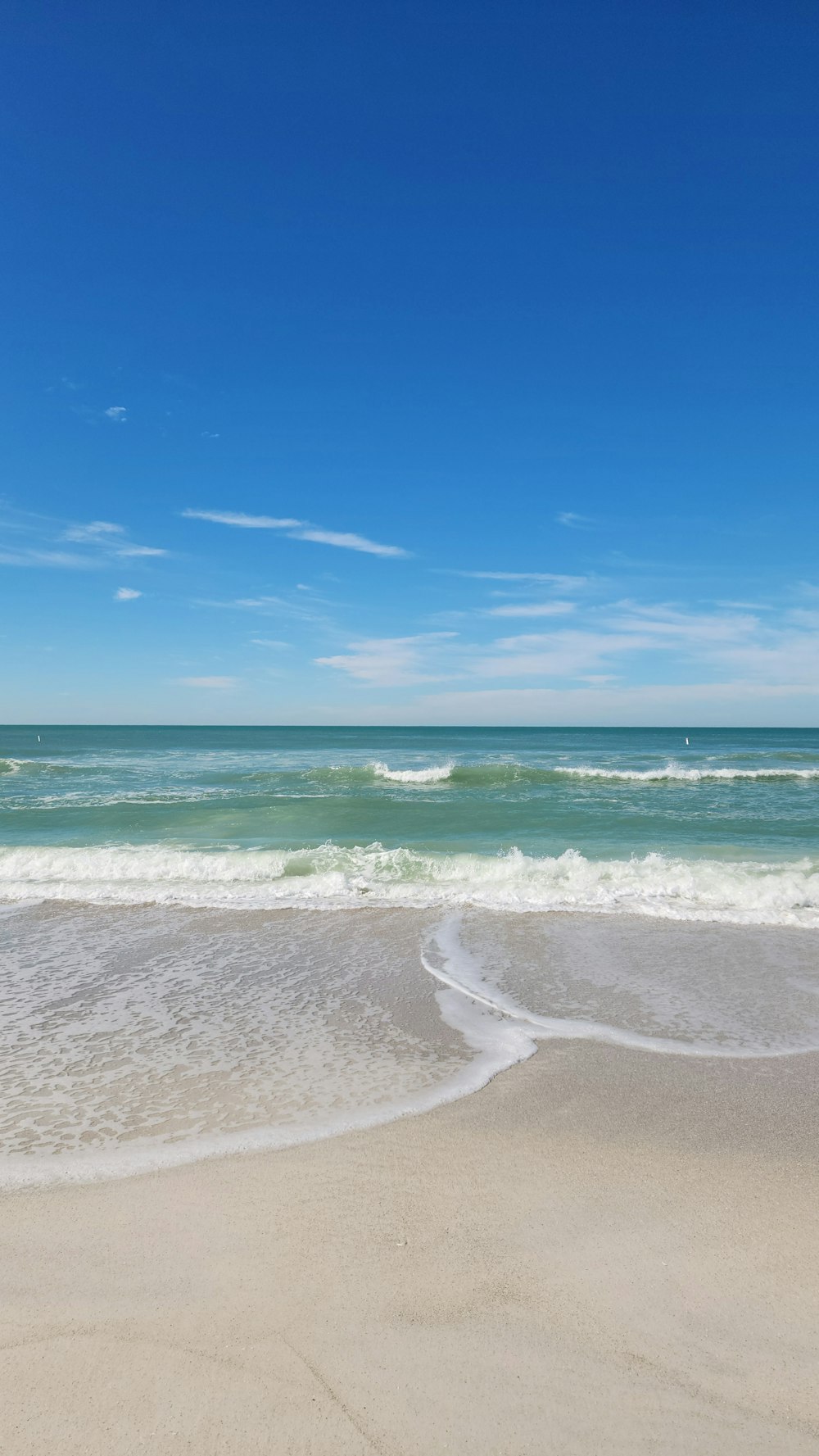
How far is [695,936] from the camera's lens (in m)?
8.48

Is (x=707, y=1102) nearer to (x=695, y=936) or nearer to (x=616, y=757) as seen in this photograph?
(x=695, y=936)

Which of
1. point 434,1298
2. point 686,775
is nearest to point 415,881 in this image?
point 434,1298

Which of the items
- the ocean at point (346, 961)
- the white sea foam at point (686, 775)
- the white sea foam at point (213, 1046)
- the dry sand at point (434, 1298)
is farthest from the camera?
the white sea foam at point (686, 775)

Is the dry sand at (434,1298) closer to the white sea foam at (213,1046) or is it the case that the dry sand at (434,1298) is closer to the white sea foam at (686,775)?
the white sea foam at (213,1046)

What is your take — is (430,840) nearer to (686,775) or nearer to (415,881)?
(415,881)

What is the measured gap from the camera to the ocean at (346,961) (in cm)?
466

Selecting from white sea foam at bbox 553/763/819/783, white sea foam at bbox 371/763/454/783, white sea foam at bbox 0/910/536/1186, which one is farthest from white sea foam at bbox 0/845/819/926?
white sea foam at bbox 553/763/819/783

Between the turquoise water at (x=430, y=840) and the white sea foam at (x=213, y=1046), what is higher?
the turquoise water at (x=430, y=840)

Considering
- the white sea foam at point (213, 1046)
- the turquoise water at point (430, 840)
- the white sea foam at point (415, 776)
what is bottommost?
the white sea foam at point (213, 1046)

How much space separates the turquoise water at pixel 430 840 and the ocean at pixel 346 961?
0.09m

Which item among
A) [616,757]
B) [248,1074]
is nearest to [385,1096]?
[248,1074]

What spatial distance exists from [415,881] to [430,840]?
142 inches

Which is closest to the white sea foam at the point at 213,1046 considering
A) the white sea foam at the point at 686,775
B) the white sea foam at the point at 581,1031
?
the white sea foam at the point at 581,1031

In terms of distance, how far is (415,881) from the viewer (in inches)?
454
